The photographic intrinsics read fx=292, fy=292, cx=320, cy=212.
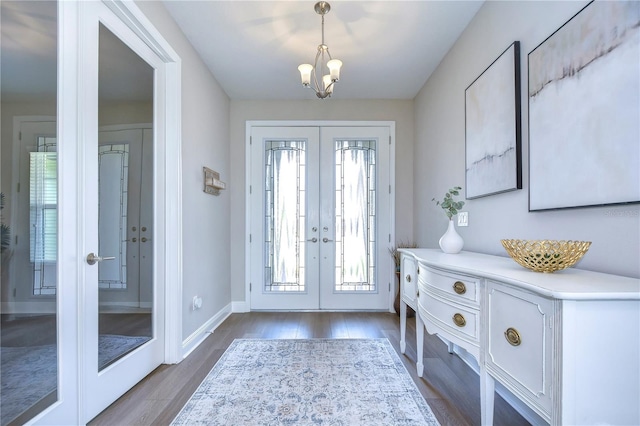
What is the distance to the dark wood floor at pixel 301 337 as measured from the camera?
66.1 inches

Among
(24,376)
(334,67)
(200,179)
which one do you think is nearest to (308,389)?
(24,376)

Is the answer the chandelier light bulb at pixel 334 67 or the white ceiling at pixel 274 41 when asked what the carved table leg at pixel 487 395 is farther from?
the white ceiling at pixel 274 41

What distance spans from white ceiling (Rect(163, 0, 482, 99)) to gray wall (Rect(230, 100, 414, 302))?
0.36 m

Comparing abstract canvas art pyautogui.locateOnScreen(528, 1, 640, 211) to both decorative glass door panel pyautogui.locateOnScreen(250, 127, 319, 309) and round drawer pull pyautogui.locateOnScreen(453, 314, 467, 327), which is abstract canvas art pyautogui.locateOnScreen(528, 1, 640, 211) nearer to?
round drawer pull pyautogui.locateOnScreen(453, 314, 467, 327)

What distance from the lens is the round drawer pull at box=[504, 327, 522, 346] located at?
1.09m

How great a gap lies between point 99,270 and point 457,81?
119 inches

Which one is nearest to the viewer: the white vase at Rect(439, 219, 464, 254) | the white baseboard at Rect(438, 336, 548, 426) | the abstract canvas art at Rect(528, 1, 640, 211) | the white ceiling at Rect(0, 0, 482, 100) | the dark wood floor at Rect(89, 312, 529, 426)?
the abstract canvas art at Rect(528, 1, 640, 211)

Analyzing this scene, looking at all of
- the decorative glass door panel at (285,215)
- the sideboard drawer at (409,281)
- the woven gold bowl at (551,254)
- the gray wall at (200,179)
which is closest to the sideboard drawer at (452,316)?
the sideboard drawer at (409,281)

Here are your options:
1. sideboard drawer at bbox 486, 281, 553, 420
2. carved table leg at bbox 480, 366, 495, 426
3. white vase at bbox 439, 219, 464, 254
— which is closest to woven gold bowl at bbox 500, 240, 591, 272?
sideboard drawer at bbox 486, 281, 553, 420

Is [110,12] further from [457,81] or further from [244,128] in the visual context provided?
[457,81]

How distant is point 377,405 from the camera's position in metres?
1.76

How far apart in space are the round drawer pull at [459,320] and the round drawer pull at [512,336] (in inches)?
12.1

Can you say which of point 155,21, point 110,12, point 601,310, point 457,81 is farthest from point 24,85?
point 457,81

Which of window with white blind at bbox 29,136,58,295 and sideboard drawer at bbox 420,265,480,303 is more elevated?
window with white blind at bbox 29,136,58,295
